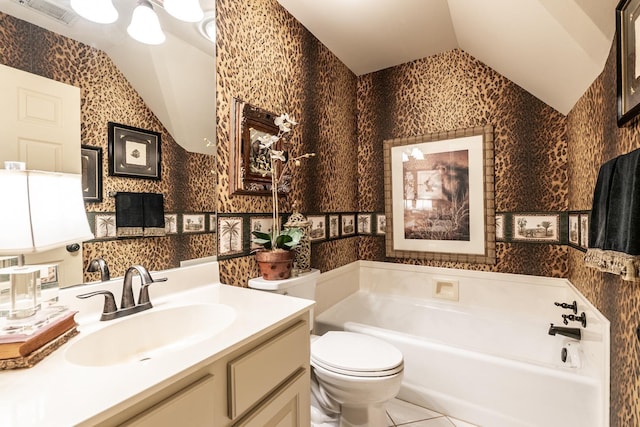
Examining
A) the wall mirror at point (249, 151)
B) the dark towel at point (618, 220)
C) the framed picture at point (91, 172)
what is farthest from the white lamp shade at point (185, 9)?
the dark towel at point (618, 220)

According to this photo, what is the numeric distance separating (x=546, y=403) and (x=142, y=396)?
182 cm

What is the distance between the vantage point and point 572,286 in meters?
1.88

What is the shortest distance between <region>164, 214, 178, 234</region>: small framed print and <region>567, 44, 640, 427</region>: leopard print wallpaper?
5.83ft

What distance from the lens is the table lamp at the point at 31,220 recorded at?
0.69m

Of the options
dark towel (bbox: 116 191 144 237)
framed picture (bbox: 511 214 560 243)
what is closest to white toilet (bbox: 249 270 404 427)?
dark towel (bbox: 116 191 144 237)

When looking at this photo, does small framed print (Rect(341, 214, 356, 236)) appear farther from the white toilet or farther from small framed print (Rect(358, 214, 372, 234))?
the white toilet

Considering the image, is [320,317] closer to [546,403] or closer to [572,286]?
[546,403]

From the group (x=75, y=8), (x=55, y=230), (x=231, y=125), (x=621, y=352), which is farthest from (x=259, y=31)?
(x=621, y=352)

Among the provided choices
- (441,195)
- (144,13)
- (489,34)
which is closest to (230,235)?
(144,13)

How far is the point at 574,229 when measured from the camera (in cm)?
185

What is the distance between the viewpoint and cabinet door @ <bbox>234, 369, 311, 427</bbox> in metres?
0.85

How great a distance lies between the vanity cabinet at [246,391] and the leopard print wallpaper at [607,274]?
3.88 feet

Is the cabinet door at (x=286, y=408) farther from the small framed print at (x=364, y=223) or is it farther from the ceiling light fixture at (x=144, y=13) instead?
the small framed print at (x=364, y=223)

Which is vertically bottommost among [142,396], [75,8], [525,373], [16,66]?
[525,373]
